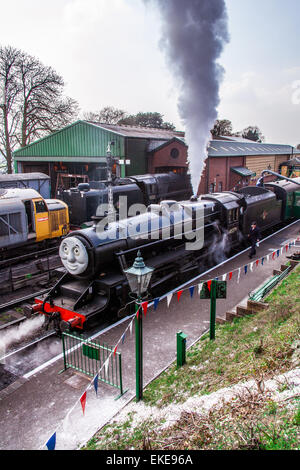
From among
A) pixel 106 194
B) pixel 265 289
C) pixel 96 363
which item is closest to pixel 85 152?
pixel 106 194

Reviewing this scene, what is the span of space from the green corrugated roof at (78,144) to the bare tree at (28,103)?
15.8 ft

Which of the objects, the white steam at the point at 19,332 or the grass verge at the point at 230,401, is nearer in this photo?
the grass verge at the point at 230,401

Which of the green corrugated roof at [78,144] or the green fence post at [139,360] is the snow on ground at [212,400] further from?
the green corrugated roof at [78,144]

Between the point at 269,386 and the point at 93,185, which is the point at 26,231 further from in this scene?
the point at 269,386

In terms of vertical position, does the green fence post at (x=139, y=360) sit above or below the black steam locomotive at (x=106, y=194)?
below

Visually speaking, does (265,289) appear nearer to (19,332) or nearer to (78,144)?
(19,332)

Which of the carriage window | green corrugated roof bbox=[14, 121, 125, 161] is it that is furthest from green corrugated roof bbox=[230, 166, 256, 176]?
the carriage window

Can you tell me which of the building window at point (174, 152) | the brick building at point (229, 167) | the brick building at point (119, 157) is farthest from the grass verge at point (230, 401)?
the building window at point (174, 152)

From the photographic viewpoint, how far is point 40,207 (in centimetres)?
1479

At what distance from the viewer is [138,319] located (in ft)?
19.4

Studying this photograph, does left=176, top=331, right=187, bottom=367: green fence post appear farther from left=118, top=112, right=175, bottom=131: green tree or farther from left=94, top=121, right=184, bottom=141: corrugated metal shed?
left=118, top=112, right=175, bottom=131: green tree

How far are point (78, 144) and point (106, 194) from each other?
351 inches

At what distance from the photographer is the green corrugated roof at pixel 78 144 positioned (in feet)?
73.4

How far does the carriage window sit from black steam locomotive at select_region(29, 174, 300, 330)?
235 inches
